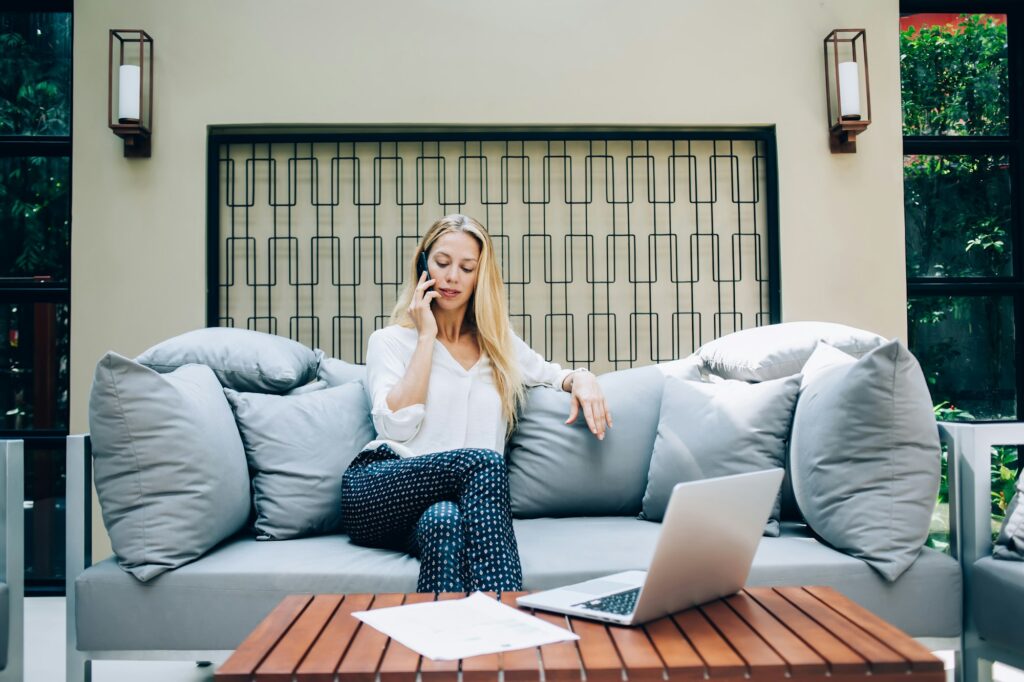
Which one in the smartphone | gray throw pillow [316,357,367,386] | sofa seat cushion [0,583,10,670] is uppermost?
the smartphone

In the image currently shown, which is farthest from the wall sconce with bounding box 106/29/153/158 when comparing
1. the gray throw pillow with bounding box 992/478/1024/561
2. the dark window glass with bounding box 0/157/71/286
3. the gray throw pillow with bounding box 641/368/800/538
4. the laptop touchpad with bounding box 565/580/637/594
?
the gray throw pillow with bounding box 992/478/1024/561

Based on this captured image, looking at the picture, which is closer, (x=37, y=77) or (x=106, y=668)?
(x=106, y=668)

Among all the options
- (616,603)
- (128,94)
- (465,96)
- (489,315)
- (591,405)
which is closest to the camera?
(616,603)

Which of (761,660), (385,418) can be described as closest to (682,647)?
(761,660)

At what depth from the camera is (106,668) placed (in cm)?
232

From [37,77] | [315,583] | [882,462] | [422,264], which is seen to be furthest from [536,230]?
[37,77]

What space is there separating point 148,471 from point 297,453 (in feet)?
1.31

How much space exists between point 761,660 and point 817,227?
2435 mm

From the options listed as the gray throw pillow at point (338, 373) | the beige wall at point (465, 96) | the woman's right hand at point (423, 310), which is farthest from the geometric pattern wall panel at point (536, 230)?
the woman's right hand at point (423, 310)

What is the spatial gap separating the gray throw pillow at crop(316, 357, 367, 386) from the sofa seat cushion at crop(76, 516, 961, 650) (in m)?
0.67

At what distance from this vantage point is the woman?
5.07 feet

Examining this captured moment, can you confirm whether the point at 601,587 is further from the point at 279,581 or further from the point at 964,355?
the point at 964,355

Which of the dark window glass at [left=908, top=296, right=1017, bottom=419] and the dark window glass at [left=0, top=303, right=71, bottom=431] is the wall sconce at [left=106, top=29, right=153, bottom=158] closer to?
the dark window glass at [left=0, top=303, right=71, bottom=431]

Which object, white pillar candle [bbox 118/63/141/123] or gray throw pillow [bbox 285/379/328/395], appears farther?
white pillar candle [bbox 118/63/141/123]
